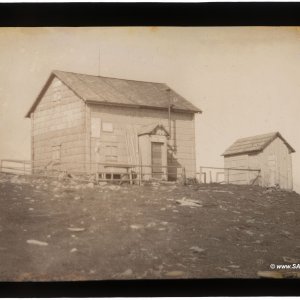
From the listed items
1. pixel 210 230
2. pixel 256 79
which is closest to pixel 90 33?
pixel 256 79

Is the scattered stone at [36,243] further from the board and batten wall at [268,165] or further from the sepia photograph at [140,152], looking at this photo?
the board and batten wall at [268,165]

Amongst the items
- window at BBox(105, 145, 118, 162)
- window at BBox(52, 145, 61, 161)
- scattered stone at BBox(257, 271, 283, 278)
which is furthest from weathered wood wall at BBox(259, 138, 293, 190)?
window at BBox(52, 145, 61, 161)

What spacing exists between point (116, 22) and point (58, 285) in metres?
5.10

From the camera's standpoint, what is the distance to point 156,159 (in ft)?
37.8

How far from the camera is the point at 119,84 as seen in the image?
416 inches

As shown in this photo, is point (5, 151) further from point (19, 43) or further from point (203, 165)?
point (203, 165)

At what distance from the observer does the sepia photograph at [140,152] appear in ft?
28.3

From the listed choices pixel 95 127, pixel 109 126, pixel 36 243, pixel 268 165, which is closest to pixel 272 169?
pixel 268 165

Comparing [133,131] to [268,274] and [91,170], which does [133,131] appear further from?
[268,274]

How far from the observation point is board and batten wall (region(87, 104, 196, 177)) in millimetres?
10312

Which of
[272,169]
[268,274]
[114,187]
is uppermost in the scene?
[272,169]

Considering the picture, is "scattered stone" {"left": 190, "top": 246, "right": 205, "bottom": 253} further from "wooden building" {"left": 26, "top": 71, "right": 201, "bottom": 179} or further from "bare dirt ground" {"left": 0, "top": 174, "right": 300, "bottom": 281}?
"wooden building" {"left": 26, "top": 71, "right": 201, "bottom": 179}

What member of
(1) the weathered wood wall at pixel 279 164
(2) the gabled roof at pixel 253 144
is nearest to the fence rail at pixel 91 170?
(2) the gabled roof at pixel 253 144

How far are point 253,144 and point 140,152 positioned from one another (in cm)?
262
